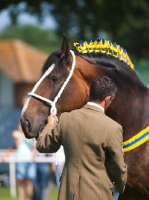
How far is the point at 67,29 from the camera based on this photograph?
136 feet

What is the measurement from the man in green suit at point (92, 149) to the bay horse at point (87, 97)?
1.66 ft

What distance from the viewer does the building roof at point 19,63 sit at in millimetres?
36906

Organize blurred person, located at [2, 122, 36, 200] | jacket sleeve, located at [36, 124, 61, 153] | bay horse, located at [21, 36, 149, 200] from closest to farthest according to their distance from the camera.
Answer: jacket sleeve, located at [36, 124, 61, 153], bay horse, located at [21, 36, 149, 200], blurred person, located at [2, 122, 36, 200]

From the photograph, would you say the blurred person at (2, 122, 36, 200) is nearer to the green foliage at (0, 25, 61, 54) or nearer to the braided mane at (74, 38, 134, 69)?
the braided mane at (74, 38, 134, 69)

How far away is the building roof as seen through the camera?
36906 mm

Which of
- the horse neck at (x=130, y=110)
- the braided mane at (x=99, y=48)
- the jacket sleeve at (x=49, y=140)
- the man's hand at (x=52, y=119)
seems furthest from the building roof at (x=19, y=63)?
the jacket sleeve at (x=49, y=140)

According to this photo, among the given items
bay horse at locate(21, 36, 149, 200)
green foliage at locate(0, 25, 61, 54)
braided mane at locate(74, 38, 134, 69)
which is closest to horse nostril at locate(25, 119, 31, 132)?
Result: bay horse at locate(21, 36, 149, 200)

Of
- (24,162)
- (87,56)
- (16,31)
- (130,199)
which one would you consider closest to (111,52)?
(87,56)

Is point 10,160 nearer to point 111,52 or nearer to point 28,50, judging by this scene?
point 111,52

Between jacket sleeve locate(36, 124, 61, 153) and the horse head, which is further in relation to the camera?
the horse head

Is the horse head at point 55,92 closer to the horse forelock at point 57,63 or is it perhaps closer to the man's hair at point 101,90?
the horse forelock at point 57,63

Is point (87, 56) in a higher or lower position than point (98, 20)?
lower

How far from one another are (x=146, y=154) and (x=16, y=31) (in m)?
88.6

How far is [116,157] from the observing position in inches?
199
